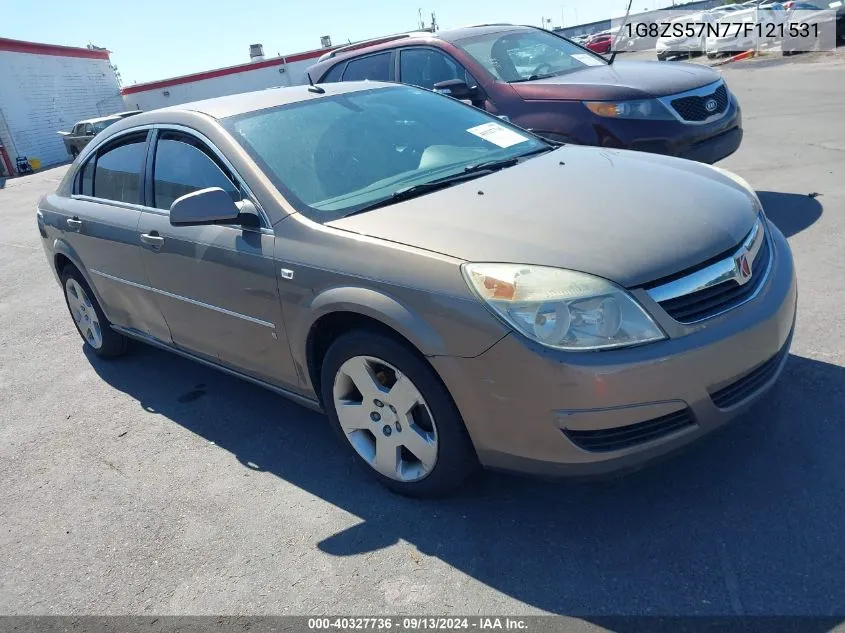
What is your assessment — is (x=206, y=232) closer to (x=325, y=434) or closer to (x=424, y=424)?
(x=325, y=434)

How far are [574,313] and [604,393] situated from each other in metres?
0.28

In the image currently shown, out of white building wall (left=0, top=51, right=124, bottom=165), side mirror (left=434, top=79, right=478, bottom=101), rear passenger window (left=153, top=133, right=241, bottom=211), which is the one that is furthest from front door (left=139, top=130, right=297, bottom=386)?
white building wall (left=0, top=51, right=124, bottom=165)

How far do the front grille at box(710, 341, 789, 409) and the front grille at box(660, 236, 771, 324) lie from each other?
0.90ft

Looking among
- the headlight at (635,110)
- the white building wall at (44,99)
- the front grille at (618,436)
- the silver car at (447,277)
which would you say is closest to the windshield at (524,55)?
the headlight at (635,110)

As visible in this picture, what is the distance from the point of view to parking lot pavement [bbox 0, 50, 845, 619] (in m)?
2.47

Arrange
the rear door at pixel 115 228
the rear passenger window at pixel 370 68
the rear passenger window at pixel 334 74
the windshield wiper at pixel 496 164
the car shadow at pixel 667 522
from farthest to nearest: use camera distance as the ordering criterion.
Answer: the rear passenger window at pixel 334 74
the rear passenger window at pixel 370 68
the rear door at pixel 115 228
the windshield wiper at pixel 496 164
the car shadow at pixel 667 522

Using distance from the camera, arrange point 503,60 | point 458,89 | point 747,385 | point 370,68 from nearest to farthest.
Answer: point 747,385 → point 458,89 → point 503,60 → point 370,68

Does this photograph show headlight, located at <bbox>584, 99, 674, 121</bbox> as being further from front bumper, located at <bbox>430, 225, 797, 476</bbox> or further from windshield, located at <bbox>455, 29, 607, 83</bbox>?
front bumper, located at <bbox>430, 225, 797, 476</bbox>

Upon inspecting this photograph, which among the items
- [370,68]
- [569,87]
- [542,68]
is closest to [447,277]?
[569,87]

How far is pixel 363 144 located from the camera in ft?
12.0

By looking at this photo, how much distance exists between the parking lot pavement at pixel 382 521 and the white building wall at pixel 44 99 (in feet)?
97.5

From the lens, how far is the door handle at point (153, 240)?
3881mm

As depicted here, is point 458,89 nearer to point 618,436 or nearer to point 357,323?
point 357,323

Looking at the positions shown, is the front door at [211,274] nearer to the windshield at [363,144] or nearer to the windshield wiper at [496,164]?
the windshield at [363,144]
